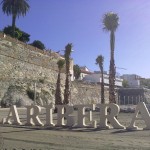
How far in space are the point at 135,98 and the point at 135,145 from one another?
235 feet

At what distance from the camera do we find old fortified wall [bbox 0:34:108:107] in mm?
43438

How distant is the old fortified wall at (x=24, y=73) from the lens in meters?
43.4

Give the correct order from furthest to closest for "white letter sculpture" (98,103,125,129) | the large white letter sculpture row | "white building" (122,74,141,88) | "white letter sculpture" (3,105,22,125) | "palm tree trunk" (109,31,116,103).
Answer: "white building" (122,74,141,88) < "palm tree trunk" (109,31,116,103) < "white letter sculpture" (3,105,22,125) < "white letter sculpture" (98,103,125,129) < the large white letter sculpture row

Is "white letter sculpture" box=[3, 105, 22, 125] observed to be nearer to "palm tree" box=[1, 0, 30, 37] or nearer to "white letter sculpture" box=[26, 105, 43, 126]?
"white letter sculpture" box=[26, 105, 43, 126]

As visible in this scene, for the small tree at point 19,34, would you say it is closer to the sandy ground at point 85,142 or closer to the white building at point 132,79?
the sandy ground at point 85,142

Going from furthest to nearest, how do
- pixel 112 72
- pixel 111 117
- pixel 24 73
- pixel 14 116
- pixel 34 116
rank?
pixel 24 73 < pixel 112 72 < pixel 14 116 < pixel 34 116 < pixel 111 117

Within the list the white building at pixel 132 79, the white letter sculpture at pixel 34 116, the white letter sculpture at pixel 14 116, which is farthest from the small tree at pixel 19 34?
the white building at pixel 132 79

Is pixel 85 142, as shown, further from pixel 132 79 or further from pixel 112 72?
pixel 132 79

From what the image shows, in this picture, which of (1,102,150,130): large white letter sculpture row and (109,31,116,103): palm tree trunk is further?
(109,31,116,103): palm tree trunk

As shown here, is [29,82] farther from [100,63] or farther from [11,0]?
[11,0]

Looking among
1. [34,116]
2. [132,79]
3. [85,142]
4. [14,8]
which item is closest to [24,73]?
[14,8]

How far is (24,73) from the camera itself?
162 ft

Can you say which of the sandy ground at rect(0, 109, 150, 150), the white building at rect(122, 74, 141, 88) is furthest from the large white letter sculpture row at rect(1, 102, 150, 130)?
the white building at rect(122, 74, 141, 88)

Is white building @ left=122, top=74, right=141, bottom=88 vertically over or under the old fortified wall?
over
